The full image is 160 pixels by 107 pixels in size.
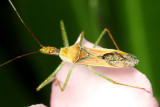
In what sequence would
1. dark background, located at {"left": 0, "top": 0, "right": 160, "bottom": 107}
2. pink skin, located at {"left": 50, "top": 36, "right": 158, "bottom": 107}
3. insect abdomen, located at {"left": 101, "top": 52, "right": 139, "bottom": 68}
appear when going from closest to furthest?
pink skin, located at {"left": 50, "top": 36, "right": 158, "bottom": 107}, insect abdomen, located at {"left": 101, "top": 52, "right": 139, "bottom": 68}, dark background, located at {"left": 0, "top": 0, "right": 160, "bottom": 107}

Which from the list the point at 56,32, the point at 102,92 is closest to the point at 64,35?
the point at 56,32

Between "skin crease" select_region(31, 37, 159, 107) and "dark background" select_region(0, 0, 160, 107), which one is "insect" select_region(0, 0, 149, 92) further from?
"skin crease" select_region(31, 37, 159, 107)

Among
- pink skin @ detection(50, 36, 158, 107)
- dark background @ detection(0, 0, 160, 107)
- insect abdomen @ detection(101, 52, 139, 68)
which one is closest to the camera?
pink skin @ detection(50, 36, 158, 107)

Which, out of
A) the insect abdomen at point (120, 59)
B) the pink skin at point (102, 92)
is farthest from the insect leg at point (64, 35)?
the pink skin at point (102, 92)

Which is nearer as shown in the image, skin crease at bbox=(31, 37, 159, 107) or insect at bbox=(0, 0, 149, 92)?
skin crease at bbox=(31, 37, 159, 107)

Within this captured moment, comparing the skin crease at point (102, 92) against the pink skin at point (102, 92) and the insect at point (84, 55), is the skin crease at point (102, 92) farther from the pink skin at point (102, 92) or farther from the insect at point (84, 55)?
the insect at point (84, 55)

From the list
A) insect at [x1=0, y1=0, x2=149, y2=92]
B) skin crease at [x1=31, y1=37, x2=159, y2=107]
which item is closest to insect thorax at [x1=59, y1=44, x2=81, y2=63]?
insect at [x1=0, y1=0, x2=149, y2=92]

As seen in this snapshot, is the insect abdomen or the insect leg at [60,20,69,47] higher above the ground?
the insect leg at [60,20,69,47]
